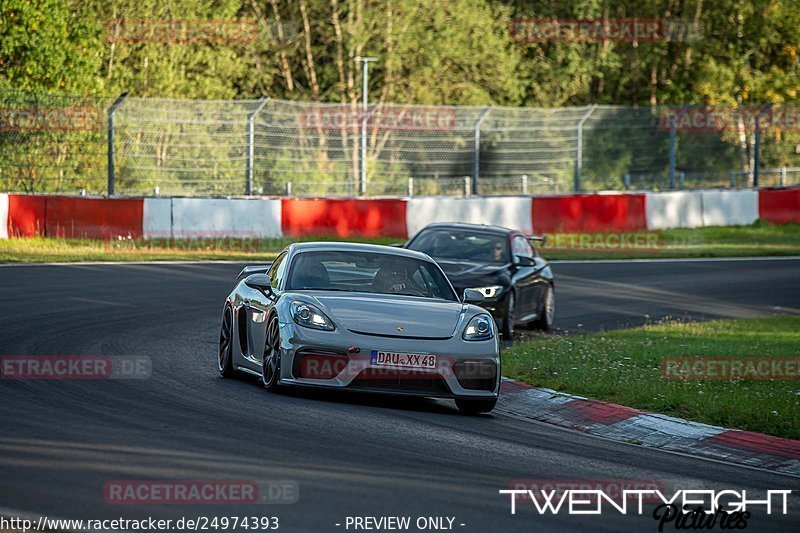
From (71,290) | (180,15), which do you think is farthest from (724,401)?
(180,15)

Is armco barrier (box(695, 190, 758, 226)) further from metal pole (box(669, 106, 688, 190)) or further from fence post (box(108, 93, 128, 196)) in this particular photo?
fence post (box(108, 93, 128, 196))

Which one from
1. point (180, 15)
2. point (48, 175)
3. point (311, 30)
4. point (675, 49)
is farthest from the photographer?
point (675, 49)

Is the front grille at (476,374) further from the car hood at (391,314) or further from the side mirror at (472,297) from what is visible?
the side mirror at (472,297)

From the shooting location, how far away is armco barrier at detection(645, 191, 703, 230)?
102 feet

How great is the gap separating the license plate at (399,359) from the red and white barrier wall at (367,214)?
16.2 meters

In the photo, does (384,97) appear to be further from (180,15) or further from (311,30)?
(180,15)

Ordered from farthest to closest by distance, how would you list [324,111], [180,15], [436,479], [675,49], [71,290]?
[675,49] → [180,15] → [324,111] → [71,290] → [436,479]

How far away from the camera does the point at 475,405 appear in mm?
10312

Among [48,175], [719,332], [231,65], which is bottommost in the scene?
[719,332]

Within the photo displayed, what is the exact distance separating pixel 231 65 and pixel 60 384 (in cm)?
3844

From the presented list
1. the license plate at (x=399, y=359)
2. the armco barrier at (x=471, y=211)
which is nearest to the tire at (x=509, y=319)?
the license plate at (x=399, y=359)

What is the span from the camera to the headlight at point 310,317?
10164 millimetres

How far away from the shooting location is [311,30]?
2092 inches

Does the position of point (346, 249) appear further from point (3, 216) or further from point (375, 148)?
point (375, 148)
